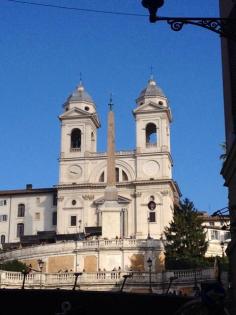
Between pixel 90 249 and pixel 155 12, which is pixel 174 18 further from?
pixel 90 249

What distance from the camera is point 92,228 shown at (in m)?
91.6

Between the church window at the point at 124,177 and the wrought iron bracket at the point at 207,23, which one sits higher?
the church window at the point at 124,177

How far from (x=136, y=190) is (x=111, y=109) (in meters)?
15.8

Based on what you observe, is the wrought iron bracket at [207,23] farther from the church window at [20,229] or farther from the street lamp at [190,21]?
the church window at [20,229]

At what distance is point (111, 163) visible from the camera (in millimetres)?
82375

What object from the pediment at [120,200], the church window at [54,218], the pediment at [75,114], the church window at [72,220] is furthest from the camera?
the pediment at [75,114]

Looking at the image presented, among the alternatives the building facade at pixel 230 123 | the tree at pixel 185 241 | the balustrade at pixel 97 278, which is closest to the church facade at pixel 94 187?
the tree at pixel 185 241

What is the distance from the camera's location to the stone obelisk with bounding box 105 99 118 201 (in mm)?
80000

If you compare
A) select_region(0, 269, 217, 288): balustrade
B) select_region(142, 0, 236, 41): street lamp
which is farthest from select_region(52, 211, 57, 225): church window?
select_region(142, 0, 236, 41): street lamp

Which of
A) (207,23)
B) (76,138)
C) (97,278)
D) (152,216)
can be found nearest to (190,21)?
(207,23)

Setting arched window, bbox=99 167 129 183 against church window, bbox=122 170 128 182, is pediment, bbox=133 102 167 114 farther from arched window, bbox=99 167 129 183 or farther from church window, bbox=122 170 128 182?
church window, bbox=122 170 128 182

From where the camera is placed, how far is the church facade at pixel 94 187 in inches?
3696

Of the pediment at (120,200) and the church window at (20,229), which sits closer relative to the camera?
the pediment at (120,200)

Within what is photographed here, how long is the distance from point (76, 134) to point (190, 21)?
94.1 m
